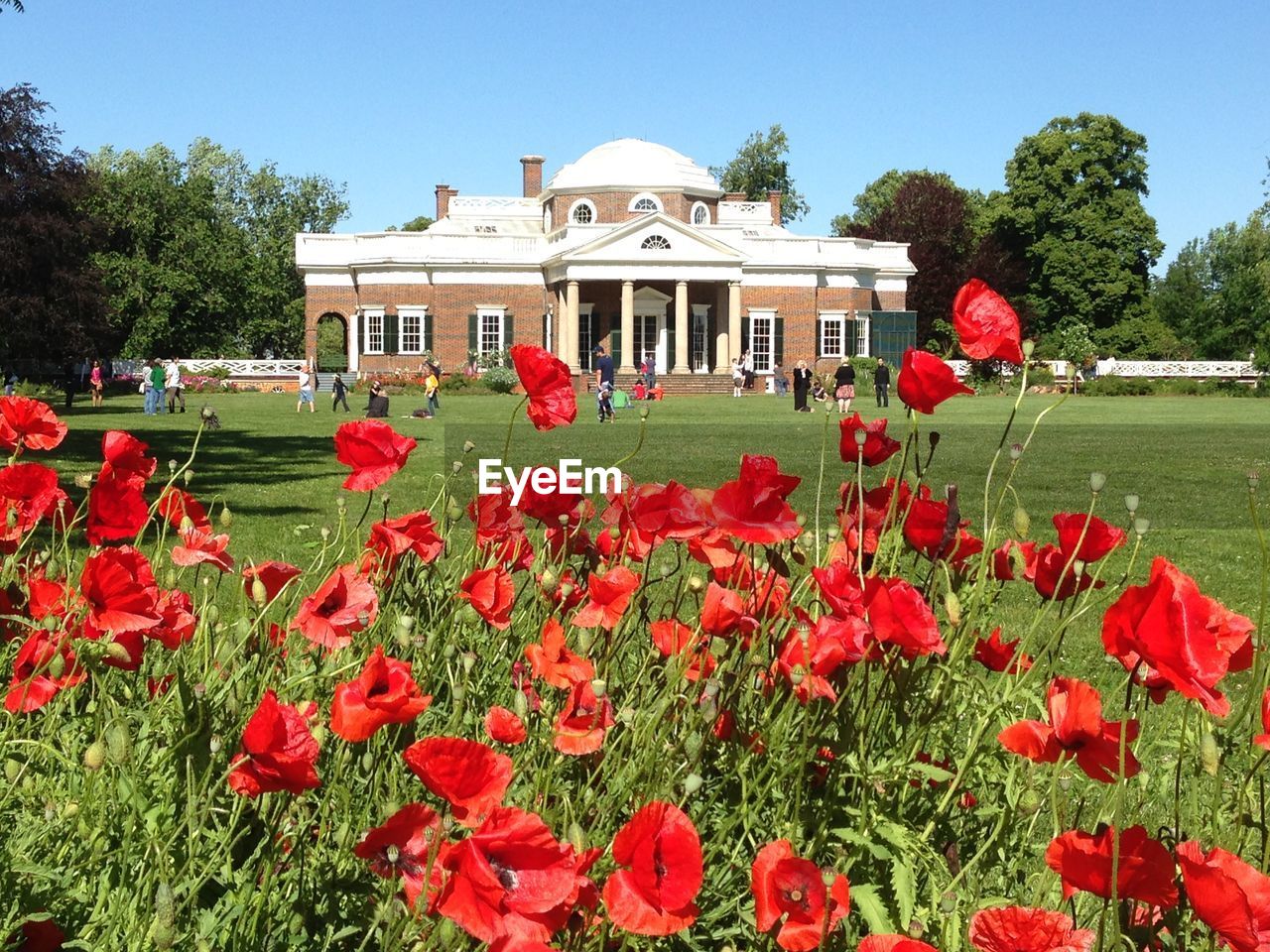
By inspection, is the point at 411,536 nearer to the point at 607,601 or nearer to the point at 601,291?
the point at 607,601

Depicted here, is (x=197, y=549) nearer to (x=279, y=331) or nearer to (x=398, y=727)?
(x=398, y=727)

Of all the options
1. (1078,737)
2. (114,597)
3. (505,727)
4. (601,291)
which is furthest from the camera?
(601,291)

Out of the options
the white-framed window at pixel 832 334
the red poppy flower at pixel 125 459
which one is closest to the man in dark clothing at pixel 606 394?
the red poppy flower at pixel 125 459

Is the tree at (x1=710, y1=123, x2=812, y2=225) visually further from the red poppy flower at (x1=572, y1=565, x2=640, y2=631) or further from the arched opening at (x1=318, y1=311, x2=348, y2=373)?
the red poppy flower at (x1=572, y1=565, x2=640, y2=631)

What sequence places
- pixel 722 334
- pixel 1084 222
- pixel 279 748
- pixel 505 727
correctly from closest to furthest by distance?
1. pixel 279 748
2. pixel 505 727
3. pixel 722 334
4. pixel 1084 222

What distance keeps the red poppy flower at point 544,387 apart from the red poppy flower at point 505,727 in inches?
28.4

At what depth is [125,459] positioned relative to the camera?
2.56 m

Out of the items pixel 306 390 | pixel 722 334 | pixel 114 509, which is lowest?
pixel 306 390

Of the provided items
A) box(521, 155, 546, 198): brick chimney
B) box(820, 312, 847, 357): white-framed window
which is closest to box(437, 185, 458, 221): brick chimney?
box(521, 155, 546, 198): brick chimney

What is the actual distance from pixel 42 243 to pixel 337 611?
3350 centimetres

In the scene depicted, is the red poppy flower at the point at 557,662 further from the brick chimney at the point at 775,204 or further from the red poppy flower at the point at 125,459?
the brick chimney at the point at 775,204

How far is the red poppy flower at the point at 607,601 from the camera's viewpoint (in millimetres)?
2205

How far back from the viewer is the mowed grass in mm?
8469

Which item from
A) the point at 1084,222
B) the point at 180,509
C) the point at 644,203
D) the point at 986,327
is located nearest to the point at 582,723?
the point at 986,327
